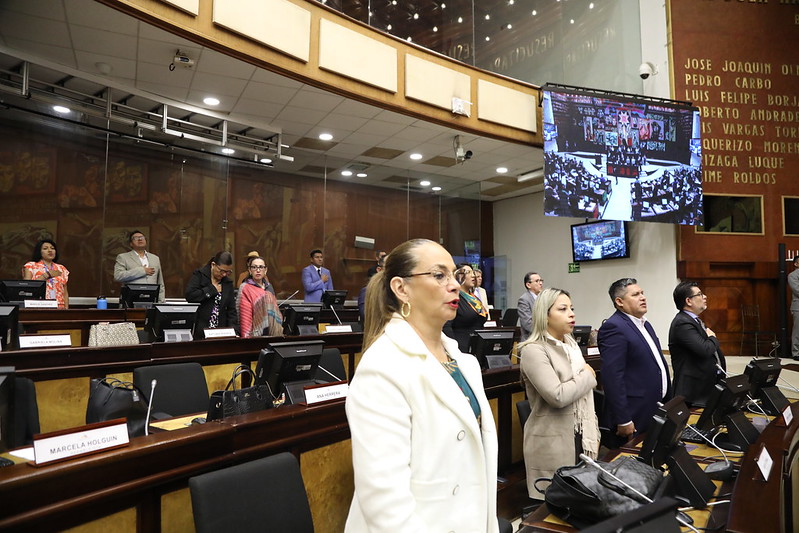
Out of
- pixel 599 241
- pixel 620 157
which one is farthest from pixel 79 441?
pixel 599 241

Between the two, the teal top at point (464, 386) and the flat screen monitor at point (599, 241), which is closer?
the teal top at point (464, 386)

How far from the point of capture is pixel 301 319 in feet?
15.7

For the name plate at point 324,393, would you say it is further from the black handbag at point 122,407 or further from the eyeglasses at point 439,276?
the eyeglasses at point 439,276

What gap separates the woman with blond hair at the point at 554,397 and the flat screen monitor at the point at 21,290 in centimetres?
438

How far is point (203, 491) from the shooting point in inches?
56.2

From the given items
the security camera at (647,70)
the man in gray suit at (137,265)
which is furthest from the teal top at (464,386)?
the security camera at (647,70)

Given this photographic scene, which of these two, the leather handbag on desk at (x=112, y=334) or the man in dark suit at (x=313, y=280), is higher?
the man in dark suit at (x=313, y=280)

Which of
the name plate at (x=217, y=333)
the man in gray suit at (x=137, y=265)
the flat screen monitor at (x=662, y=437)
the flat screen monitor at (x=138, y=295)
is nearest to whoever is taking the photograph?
the flat screen monitor at (x=662, y=437)

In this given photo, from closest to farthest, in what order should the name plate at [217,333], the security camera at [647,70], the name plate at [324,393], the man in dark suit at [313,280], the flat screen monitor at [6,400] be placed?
the flat screen monitor at [6,400] → the name plate at [324,393] → the name plate at [217,333] → the man in dark suit at [313,280] → the security camera at [647,70]

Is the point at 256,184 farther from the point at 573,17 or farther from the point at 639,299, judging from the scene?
the point at 639,299

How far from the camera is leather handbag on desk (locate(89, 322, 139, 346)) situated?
128 inches

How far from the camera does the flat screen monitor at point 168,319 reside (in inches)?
149

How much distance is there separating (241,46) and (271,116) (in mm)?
1853

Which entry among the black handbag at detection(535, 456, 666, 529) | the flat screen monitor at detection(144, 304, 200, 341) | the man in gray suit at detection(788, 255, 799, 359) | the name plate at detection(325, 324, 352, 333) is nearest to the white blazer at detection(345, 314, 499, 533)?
the black handbag at detection(535, 456, 666, 529)
